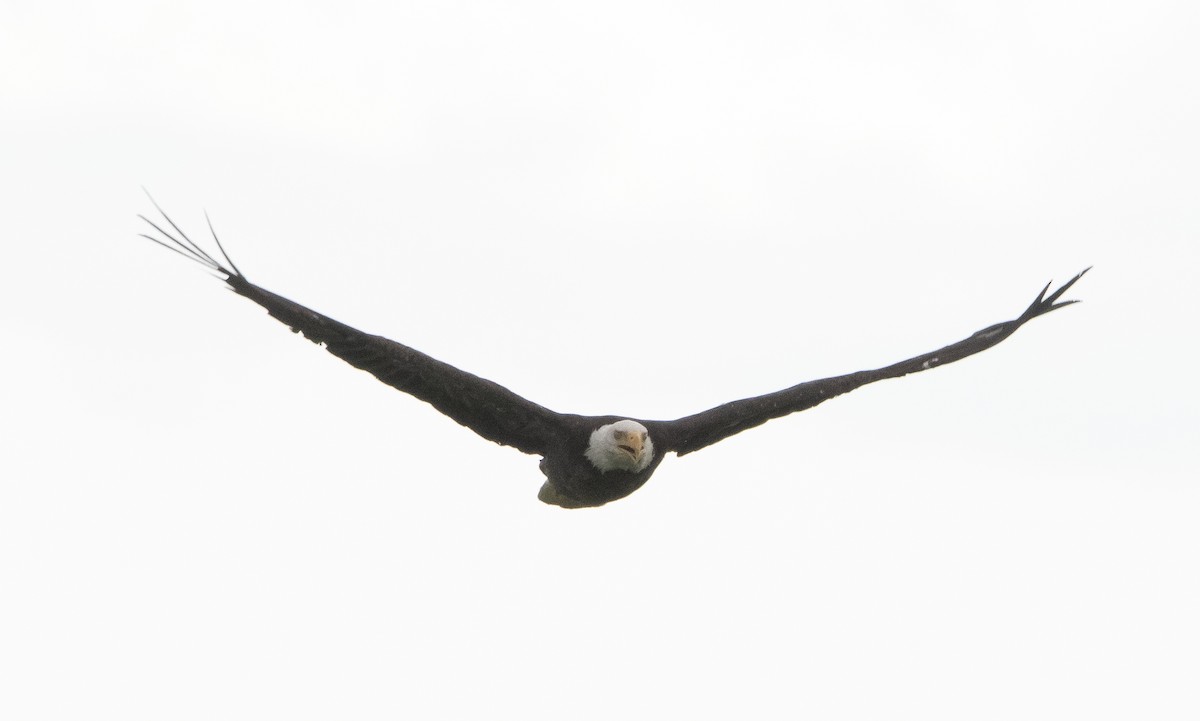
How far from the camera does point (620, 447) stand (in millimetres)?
15992

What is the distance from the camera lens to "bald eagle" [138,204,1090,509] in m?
15.0

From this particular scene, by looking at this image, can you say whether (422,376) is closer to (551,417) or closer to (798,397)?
(551,417)

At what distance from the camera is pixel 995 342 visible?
19.0 metres

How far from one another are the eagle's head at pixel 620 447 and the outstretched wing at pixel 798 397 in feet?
1.54

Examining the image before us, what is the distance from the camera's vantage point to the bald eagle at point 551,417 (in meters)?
15.0

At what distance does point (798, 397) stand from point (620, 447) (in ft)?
8.12

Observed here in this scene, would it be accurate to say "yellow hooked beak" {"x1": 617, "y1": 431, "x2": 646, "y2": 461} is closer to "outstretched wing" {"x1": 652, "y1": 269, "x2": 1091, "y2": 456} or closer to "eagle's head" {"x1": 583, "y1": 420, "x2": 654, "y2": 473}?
"eagle's head" {"x1": 583, "y1": 420, "x2": 654, "y2": 473}

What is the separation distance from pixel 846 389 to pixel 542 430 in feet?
10.7

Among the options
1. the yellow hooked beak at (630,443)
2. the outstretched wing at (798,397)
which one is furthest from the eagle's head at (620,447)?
the outstretched wing at (798,397)

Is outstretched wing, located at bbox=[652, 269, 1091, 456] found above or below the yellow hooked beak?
above

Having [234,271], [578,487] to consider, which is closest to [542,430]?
[578,487]

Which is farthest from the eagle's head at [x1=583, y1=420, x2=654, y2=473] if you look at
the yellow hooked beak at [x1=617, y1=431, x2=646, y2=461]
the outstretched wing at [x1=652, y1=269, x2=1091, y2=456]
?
the outstretched wing at [x1=652, y1=269, x2=1091, y2=456]

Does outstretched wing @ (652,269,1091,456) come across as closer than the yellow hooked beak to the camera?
No

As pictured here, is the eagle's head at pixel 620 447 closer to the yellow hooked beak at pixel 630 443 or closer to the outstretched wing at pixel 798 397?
the yellow hooked beak at pixel 630 443
